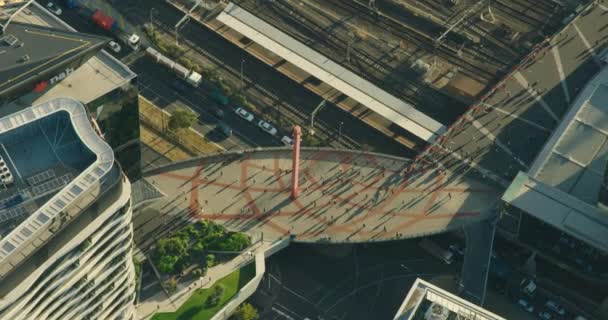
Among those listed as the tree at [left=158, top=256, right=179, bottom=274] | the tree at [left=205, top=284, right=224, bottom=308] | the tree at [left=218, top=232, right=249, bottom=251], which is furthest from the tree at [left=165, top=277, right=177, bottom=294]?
the tree at [left=218, top=232, right=249, bottom=251]

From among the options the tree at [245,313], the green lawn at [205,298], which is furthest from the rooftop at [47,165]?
the tree at [245,313]

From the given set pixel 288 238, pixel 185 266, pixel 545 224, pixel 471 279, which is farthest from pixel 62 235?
pixel 545 224

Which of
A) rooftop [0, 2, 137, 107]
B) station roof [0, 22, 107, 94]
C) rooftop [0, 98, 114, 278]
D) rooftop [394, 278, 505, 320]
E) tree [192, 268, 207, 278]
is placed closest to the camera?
rooftop [0, 98, 114, 278]

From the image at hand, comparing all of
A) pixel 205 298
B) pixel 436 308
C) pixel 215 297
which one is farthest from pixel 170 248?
pixel 436 308

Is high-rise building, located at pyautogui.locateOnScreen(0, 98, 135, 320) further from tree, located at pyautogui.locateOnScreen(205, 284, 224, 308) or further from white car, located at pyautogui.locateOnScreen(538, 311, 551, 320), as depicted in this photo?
white car, located at pyautogui.locateOnScreen(538, 311, 551, 320)

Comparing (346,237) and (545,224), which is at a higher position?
(545,224)

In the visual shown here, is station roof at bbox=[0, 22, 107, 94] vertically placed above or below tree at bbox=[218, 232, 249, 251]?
above

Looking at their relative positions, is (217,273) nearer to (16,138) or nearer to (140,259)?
(140,259)
